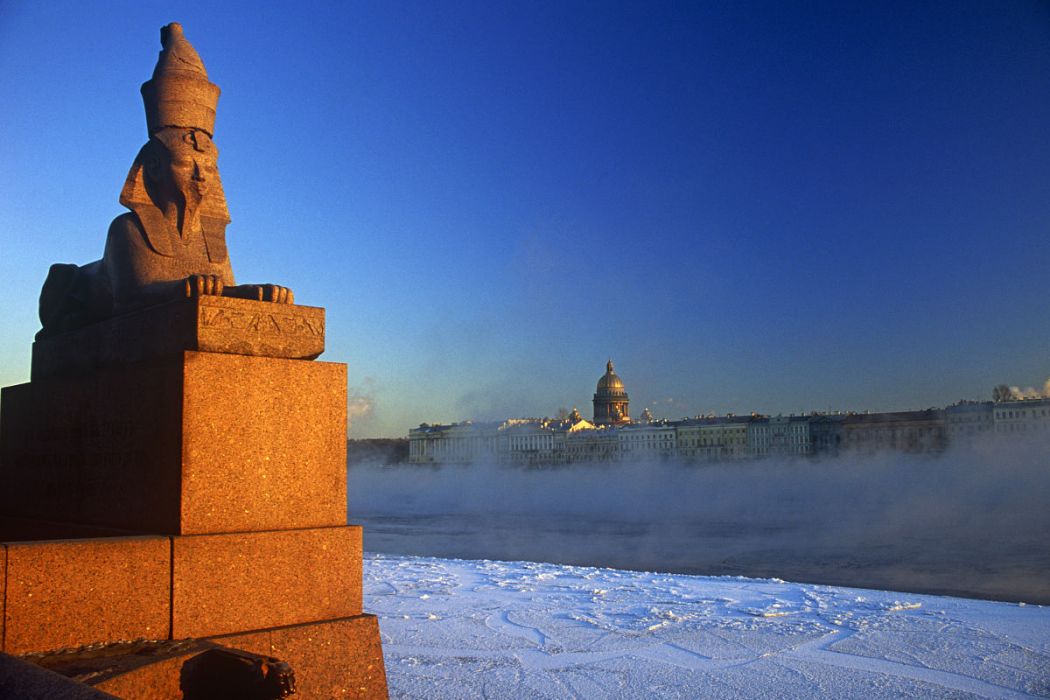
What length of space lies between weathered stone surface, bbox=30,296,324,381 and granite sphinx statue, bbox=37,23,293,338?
0.89 ft

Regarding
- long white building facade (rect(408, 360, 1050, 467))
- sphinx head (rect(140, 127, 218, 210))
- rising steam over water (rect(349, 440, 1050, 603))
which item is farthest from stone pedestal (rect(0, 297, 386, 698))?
long white building facade (rect(408, 360, 1050, 467))

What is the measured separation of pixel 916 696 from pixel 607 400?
98059mm

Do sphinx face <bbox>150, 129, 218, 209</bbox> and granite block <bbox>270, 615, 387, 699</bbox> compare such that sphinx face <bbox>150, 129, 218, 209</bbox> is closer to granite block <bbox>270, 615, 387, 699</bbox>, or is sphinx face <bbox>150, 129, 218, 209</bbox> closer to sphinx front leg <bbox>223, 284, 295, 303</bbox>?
sphinx front leg <bbox>223, 284, 295, 303</bbox>

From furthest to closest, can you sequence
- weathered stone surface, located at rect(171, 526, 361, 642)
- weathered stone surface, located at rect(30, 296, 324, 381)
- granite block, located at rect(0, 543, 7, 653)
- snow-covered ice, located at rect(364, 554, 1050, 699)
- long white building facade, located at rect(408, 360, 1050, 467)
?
long white building facade, located at rect(408, 360, 1050, 467) → snow-covered ice, located at rect(364, 554, 1050, 699) → weathered stone surface, located at rect(30, 296, 324, 381) → weathered stone surface, located at rect(171, 526, 361, 642) → granite block, located at rect(0, 543, 7, 653)

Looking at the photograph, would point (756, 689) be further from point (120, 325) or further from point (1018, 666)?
point (120, 325)

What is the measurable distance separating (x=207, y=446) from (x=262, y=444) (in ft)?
0.82

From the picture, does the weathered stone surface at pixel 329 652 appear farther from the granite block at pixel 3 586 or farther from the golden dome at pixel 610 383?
the golden dome at pixel 610 383

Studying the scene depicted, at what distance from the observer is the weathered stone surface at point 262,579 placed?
3.67 m

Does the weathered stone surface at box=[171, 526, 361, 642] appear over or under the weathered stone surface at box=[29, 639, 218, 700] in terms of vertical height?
over

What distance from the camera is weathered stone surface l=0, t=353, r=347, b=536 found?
3.84 m

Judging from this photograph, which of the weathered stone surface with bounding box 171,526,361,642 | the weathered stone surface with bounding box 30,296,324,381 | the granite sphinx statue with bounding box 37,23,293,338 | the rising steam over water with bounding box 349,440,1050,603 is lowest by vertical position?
the rising steam over water with bounding box 349,440,1050,603

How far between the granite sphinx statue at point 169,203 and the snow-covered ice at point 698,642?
253cm

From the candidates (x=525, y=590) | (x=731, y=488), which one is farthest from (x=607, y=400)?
(x=525, y=590)

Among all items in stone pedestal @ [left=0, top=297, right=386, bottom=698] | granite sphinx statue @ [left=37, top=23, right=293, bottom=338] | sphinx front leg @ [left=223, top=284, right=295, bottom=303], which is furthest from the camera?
granite sphinx statue @ [left=37, top=23, right=293, bottom=338]
